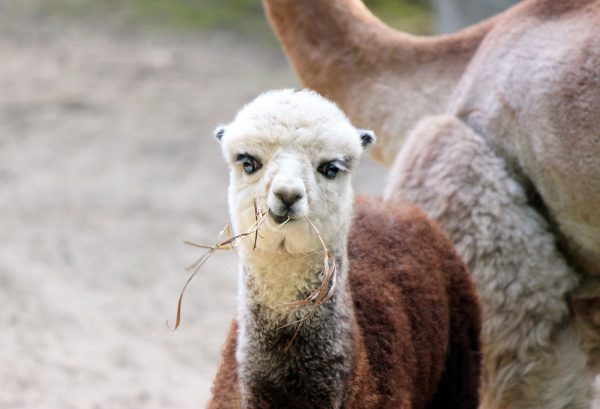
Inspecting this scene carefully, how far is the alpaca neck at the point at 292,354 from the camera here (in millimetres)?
2664

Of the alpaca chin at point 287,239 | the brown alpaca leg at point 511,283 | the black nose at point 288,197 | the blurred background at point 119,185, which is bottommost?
the blurred background at point 119,185

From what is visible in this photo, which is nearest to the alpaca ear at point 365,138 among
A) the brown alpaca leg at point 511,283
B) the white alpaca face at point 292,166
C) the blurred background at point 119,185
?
the white alpaca face at point 292,166

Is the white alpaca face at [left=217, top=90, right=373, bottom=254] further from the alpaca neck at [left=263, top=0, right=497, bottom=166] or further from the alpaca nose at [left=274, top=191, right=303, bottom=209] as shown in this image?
the alpaca neck at [left=263, top=0, right=497, bottom=166]

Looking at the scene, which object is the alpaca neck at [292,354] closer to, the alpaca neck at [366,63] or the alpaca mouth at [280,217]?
the alpaca mouth at [280,217]

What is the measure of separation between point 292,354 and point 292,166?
508 millimetres

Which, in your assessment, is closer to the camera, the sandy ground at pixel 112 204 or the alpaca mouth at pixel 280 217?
the alpaca mouth at pixel 280 217

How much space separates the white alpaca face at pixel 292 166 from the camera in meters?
2.53

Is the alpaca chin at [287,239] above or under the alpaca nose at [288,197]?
under

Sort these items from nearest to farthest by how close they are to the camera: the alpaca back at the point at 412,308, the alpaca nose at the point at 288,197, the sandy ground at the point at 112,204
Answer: the alpaca nose at the point at 288,197
the alpaca back at the point at 412,308
the sandy ground at the point at 112,204

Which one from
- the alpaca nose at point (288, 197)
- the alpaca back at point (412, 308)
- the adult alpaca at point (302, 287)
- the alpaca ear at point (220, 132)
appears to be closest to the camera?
the alpaca nose at point (288, 197)

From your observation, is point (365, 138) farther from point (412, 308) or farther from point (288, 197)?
point (412, 308)

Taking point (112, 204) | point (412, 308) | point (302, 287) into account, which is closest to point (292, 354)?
point (302, 287)

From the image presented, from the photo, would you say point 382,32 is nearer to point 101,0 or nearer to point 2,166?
point 2,166

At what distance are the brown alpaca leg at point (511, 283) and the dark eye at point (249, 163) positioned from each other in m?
1.47
